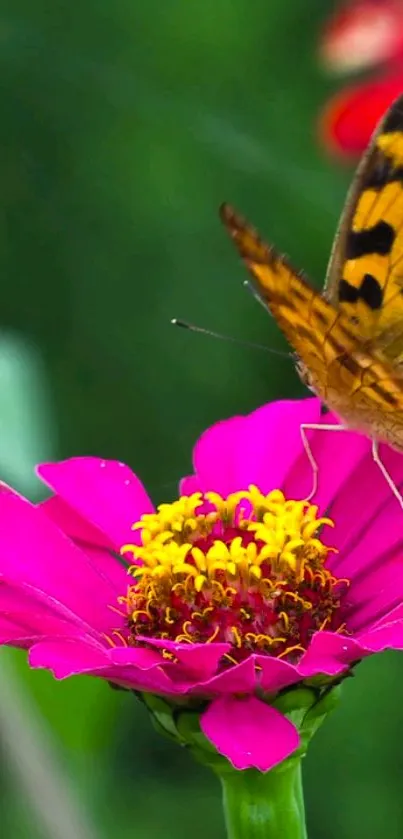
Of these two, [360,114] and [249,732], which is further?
[360,114]

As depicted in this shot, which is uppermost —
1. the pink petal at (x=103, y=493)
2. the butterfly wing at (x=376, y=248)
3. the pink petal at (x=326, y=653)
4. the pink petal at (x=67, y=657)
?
the butterfly wing at (x=376, y=248)

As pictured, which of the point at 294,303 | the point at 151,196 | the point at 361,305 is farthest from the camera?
the point at 151,196

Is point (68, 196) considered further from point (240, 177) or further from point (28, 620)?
point (28, 620)

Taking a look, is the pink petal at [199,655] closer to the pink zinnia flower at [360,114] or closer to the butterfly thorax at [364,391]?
the butterfly thorax at [364,391]

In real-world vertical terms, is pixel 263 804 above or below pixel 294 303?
below

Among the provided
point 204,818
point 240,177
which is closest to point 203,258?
point 240,177

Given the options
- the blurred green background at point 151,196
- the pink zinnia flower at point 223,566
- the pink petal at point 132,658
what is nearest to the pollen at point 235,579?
the pink zinnia flower at point 223,566

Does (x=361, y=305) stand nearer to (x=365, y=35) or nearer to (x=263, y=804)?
(x=263, y=804)

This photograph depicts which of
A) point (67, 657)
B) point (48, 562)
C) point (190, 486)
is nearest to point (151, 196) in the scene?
point (190, 486)
